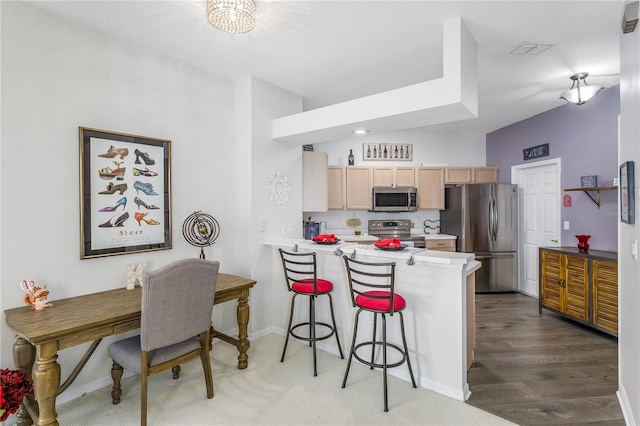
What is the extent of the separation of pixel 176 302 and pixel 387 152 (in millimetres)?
4623

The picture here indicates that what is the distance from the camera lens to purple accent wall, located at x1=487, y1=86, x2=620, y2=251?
12.5 ft

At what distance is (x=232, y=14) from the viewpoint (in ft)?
6.59

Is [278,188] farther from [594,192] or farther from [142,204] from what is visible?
[594,192]

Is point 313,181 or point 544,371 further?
point 313,181

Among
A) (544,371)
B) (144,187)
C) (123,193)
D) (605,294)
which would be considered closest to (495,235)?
(605,294)

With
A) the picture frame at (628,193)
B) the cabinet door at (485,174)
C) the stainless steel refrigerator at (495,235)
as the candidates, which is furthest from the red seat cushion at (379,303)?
the cabinet door at (485,174)

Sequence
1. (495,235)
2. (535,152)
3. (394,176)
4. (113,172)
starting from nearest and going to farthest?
1. (113,172)
2. (535,152)
3. (495,235)
4. (394,176)

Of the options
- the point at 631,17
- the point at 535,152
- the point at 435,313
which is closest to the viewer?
the point at 631,17

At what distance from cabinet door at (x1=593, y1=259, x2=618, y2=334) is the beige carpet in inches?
86.7

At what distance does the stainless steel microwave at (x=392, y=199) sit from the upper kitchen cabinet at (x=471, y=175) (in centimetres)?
79

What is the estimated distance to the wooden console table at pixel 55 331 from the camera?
1733 millimetres

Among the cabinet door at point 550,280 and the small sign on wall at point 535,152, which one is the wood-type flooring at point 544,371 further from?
the small sign on wall at point 535,152

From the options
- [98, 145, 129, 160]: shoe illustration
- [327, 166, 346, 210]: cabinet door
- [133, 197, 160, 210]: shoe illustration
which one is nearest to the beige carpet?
[133, 197, 160, 210]: shoe illustration

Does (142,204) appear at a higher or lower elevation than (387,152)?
lower
